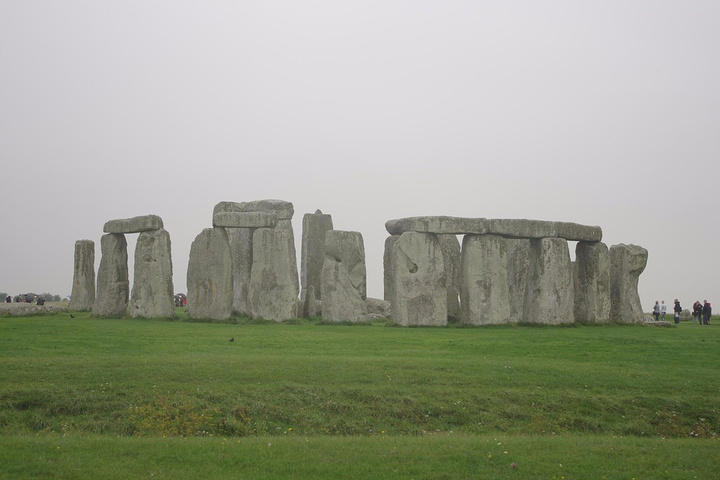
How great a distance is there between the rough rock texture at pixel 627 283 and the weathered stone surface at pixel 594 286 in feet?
2.61

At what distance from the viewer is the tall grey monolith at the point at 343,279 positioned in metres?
23.8

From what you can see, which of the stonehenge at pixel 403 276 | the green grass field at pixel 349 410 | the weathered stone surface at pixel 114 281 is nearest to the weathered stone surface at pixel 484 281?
the stonehenge at pixel 403 276

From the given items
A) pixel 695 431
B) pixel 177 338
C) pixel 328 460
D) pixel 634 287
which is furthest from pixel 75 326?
pixel 634 287

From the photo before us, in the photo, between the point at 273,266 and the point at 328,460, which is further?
the point at 273,266

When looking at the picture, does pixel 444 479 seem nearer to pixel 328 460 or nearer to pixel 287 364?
pixel 328 460

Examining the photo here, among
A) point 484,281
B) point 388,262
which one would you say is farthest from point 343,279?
point 388,262

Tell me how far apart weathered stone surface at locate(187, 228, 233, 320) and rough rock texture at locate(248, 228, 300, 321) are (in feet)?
2.70

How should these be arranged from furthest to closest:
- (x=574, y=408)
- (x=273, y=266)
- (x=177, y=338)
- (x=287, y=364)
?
(x=273, y=266), (x=177, y=338), (x=287, y=364), (x=574, y=408)

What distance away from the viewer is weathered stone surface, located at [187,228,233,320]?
24125mm

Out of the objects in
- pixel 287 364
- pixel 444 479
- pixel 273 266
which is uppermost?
pixel 273 266

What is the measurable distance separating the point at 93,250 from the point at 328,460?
932 inches

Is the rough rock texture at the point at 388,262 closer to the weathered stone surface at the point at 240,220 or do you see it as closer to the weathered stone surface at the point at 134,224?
the weathered stone surface at the point at 240,220

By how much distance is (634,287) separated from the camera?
1056 inches

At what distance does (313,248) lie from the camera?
29.7 metres
